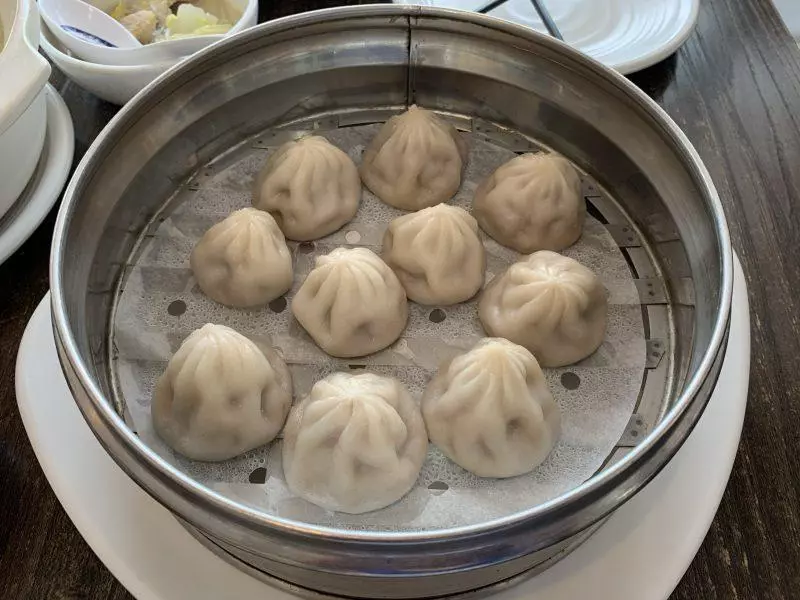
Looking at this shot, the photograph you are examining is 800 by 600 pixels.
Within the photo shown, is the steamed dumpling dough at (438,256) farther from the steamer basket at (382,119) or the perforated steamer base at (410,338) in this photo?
the steamer basket at (382,119)

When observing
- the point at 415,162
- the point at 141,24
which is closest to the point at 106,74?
the point at 141,24

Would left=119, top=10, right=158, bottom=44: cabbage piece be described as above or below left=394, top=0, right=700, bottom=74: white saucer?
below

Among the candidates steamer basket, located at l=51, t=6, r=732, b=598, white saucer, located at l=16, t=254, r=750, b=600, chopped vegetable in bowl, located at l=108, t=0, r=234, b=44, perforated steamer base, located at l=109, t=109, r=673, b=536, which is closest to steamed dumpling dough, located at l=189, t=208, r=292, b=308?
perforated steamer base, located at l=109, t=109, r=673, b=536

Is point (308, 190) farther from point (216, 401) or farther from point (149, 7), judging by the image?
point (149, 7)

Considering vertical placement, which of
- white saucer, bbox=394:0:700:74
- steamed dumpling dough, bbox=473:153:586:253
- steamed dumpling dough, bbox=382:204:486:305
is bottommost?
steamed dumpling dough, bbox=382:204:486:305

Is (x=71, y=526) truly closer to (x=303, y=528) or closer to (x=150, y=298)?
(x=150, y=298)

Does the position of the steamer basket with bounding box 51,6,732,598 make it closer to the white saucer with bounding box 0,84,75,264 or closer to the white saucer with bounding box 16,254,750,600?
the white saucer with bounding box 16,254,750,600
